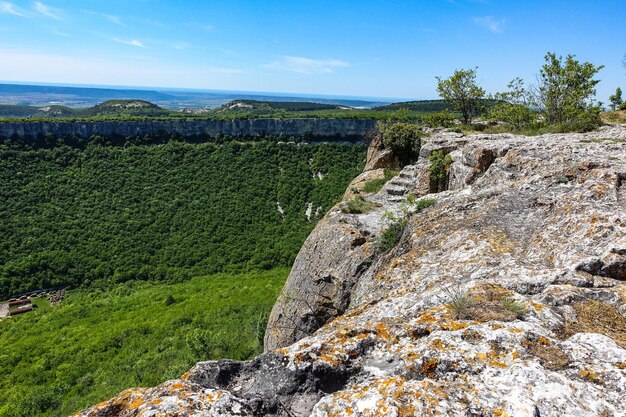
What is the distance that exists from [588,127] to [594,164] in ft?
27.1

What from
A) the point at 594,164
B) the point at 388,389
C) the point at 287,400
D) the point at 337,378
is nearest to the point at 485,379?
the point at 388,389

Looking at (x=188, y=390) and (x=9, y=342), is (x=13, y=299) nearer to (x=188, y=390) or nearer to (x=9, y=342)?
(x=9, y=342)

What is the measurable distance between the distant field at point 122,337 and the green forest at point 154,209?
322 centimetres

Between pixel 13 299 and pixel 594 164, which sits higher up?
pixel 594 164

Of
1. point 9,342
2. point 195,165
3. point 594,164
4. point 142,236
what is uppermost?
point 594,164

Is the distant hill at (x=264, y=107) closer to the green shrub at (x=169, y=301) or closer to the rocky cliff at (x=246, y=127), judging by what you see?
the rocky cliff at (x=246, y=127)

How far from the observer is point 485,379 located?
3.32m

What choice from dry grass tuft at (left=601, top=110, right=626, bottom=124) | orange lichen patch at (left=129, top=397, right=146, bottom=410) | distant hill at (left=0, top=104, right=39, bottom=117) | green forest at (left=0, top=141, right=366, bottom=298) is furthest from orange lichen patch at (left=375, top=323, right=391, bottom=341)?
distant hill at (left=0, top=104, right=39, bottom=117)

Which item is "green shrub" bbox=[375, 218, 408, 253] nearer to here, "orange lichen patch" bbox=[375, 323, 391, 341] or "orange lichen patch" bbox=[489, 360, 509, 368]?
"orange lichen patch" bbox=[375, 323, 391, 341]

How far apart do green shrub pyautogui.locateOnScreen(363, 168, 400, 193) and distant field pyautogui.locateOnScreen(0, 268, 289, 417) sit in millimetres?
8631

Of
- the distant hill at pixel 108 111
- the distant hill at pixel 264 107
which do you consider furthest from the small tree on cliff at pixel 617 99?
the distant hill at pixel 264 107

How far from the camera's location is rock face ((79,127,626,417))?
3.18 meters

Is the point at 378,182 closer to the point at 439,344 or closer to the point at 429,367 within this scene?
the point at 439,344

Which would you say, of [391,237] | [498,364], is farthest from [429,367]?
[391,237]
